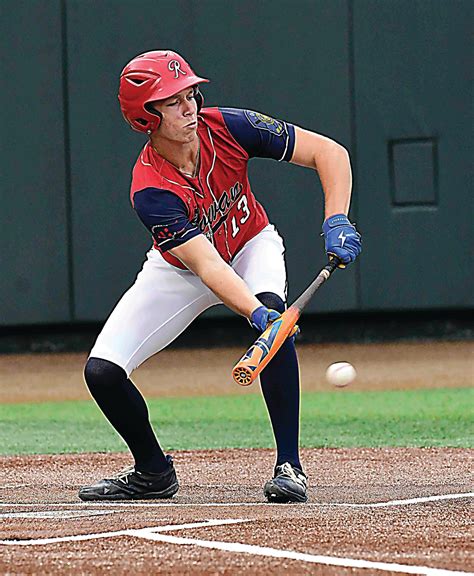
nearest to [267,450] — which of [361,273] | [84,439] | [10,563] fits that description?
[84,439]

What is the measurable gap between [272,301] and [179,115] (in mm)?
717

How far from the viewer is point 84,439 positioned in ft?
23.1

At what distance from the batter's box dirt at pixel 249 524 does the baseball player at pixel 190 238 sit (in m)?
0.25

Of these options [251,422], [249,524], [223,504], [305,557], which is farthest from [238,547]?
[251,422]

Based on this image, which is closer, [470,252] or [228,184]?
[228,184]

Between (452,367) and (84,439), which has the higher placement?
(84,439)

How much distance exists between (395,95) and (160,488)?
27.1 feet

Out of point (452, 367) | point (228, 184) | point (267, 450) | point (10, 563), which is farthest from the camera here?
point (452, 367)

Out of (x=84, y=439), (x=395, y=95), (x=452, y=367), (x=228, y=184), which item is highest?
(x=228, y=184)

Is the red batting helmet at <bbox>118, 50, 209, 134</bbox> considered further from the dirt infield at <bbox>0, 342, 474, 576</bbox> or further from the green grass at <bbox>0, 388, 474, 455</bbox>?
the green grass at <bbox>0, 388, 474, 455</bbox>

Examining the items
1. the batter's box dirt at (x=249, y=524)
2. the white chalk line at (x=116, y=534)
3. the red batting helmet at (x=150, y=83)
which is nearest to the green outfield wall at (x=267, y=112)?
the batter's box dirt at (x=249, y=524)

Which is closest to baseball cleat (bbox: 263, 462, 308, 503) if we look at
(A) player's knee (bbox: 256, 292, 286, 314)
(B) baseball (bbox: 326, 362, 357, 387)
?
(A) player's knee (bbox: 256, 292, 286, 314)

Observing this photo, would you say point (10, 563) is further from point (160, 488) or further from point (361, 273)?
point (361, 273)

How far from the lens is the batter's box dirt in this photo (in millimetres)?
3029
